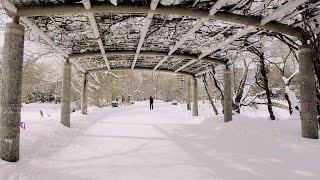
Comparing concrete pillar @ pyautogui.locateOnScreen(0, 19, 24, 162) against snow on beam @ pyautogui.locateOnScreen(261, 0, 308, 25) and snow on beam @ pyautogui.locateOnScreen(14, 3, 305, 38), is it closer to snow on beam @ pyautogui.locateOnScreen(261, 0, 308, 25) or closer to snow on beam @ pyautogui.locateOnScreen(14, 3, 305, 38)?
snow on beam @ pyautogui.locateOnScreen(14, 3, 305, 38)

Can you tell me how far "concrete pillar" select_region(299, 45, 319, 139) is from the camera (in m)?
8.07

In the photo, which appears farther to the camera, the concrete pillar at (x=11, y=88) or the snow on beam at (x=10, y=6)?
the concrete pillar at (x=11, y=88)

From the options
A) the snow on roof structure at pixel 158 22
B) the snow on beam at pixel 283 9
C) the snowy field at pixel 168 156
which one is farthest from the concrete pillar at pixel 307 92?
the snow on beam at pixel 283 9

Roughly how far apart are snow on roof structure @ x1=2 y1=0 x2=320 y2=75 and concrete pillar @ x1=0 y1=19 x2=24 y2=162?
24.1 inches

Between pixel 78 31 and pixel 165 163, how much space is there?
531cm

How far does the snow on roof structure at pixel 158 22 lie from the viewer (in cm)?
639

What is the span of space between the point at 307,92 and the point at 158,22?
5.05m

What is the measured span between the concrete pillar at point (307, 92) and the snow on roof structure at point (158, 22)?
2.16 ft

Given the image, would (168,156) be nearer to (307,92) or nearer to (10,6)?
(307,92)

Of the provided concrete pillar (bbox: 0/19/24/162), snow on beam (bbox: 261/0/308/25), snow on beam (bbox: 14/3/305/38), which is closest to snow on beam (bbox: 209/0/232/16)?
snow on beam (bbox: 14/3/305/38)

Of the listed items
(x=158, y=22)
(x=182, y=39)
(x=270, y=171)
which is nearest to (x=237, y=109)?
(x=182, y=39)

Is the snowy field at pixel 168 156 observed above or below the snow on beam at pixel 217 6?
below

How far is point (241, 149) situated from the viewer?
7.63 metres

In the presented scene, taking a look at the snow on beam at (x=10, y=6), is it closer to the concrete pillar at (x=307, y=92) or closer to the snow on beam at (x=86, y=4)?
the snow on beam at (x=86, y=4)
